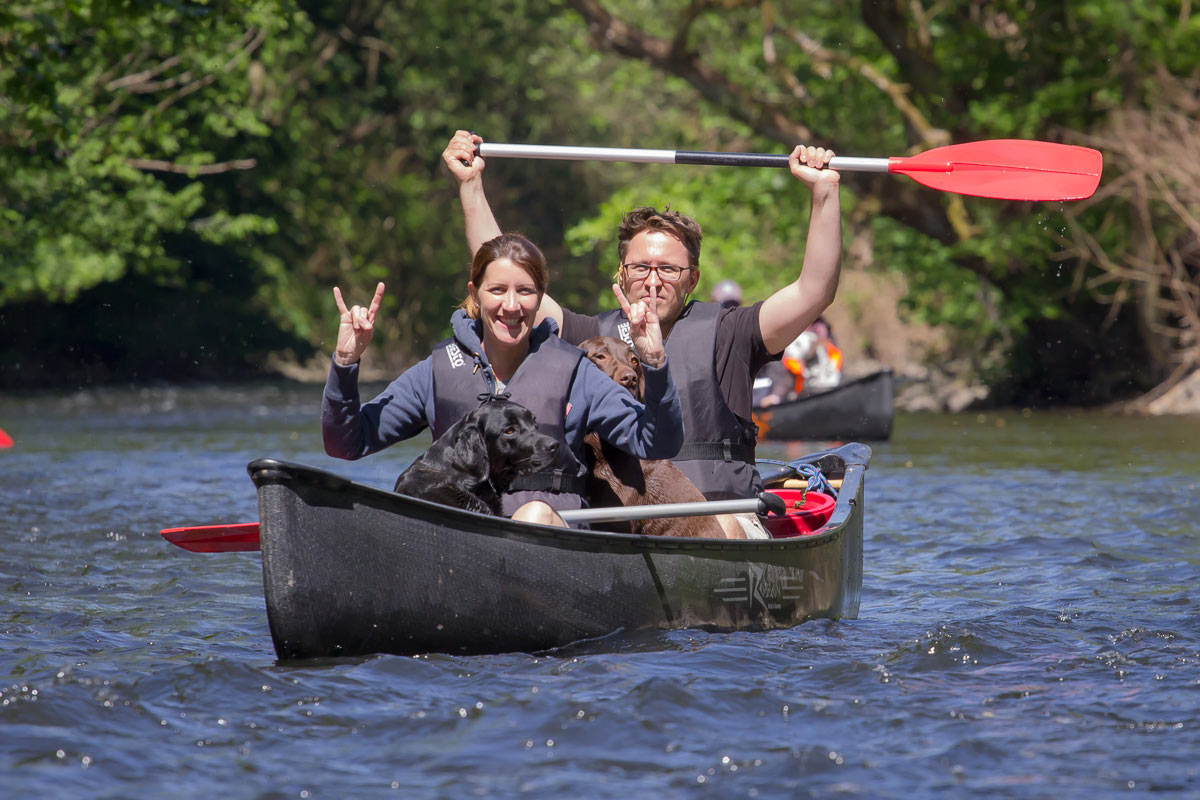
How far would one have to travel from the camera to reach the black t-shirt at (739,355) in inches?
202

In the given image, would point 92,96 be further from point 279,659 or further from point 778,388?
point 279,659

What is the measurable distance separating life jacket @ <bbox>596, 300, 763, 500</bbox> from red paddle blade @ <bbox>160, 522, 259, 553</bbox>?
1444 mm

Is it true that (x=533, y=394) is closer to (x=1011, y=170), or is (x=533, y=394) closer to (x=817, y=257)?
(x=817, y=257)

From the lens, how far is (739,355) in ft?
16.8

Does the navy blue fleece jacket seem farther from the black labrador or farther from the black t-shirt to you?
the black t-shirt

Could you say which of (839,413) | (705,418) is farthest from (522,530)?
(839,413)

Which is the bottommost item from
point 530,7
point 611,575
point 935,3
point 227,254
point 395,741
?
point 395,741

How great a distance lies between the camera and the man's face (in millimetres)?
5000

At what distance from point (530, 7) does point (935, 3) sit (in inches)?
429

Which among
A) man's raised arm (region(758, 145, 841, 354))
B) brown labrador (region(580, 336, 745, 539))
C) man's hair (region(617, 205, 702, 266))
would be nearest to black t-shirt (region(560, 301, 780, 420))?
man's raised arm (region(758, 145, 841, 354))

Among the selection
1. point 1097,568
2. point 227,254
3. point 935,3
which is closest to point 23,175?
point 227,254

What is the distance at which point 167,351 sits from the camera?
26.3 metres

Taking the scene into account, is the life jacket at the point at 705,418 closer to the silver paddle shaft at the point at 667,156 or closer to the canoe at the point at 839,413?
the silver paddle shaft at the point at 667,156

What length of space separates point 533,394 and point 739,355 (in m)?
0.99
